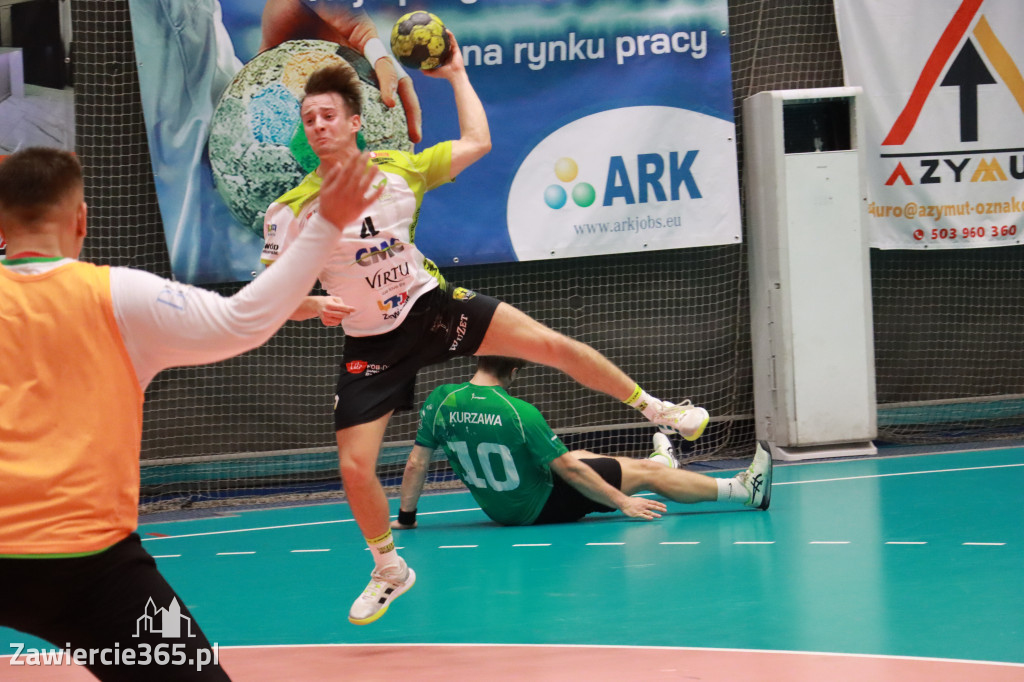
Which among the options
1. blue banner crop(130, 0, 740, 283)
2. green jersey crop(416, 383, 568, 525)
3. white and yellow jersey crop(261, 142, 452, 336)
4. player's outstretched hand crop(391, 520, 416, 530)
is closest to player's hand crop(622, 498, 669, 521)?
green jersey crop(416, 383, 568, 525)

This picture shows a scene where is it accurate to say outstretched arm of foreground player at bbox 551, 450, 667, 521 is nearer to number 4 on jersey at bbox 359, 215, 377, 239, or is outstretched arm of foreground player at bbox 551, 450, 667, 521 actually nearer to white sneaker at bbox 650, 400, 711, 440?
A: white sneaker at bbox 650, 400, 711, 440

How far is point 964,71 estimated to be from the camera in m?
9.63

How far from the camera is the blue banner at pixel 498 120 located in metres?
8.56

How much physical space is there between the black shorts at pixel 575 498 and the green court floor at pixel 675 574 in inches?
3.6

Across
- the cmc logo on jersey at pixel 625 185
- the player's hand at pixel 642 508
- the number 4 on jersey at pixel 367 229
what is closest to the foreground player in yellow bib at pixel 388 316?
the number 4 on jersey at pixel 367 229

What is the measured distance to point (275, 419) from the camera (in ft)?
30.7

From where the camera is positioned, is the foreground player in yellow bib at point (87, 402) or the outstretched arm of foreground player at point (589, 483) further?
the outstretched arm of foreground player at point (589, 483)

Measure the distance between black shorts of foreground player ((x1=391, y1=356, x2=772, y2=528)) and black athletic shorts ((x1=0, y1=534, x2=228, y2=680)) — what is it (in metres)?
4.17

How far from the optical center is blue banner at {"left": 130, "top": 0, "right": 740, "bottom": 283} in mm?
8562

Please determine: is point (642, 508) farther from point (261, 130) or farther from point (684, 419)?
point (261, 130)

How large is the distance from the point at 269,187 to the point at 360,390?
4.12 m

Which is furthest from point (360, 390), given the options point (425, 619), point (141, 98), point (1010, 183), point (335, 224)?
point (1010, 183)

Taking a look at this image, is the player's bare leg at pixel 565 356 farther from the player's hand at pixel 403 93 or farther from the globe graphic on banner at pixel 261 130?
the player's hand at pixel 403 93

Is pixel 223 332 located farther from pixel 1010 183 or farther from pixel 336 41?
pixel 1010 183
